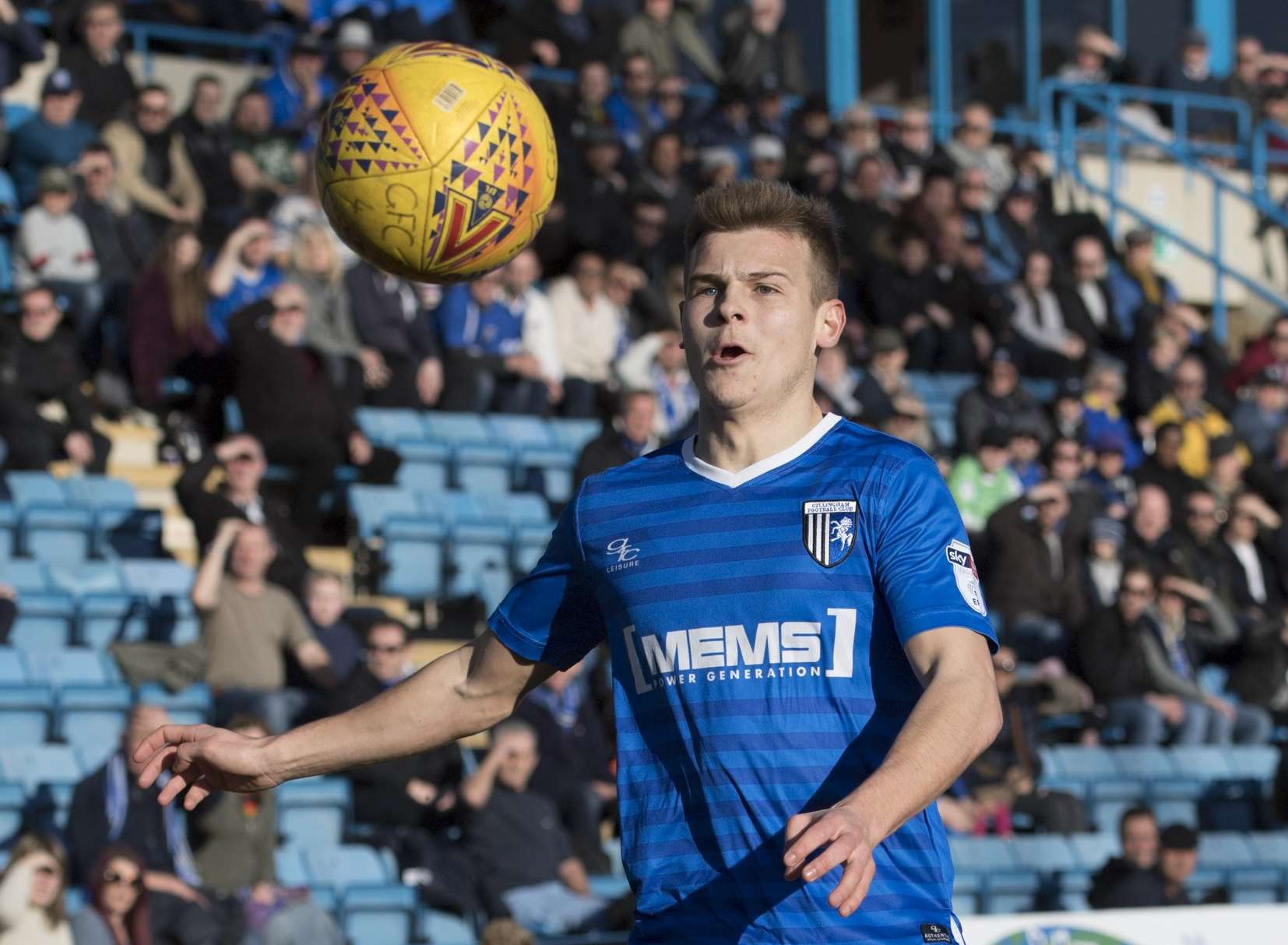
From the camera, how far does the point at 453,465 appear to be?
11930 millimetres

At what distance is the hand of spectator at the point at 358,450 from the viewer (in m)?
11.2

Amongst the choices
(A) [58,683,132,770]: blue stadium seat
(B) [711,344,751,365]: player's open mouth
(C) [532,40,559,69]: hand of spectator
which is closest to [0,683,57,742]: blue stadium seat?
(A) [58,683,132,770]: blue stadium seat

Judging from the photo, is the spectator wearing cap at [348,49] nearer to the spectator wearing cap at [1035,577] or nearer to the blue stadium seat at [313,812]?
the spectator wearing cap at [1035,577]

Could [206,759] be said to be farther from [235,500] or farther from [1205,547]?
[1205,547]

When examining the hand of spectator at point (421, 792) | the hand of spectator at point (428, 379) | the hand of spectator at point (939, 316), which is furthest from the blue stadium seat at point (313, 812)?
the hand of spectator at point (939, 316)

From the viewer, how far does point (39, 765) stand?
9.08 metres

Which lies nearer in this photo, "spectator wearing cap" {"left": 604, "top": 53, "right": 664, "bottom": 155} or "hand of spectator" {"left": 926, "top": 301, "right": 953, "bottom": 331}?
"hand of spectator" {"left": 926, "top": 301, "right": 953, "bottom": 331}

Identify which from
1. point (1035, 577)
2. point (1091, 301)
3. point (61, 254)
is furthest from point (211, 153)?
point (1091, 301)

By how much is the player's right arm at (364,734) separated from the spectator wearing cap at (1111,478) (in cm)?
989

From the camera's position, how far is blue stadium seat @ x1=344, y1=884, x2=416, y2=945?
885 centimetres

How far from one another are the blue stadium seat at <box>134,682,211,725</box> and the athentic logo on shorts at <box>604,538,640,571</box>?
594 cm

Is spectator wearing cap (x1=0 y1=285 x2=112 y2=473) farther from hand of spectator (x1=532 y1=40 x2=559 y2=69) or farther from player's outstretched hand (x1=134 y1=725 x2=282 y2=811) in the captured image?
player's outstretched hand (x1=134 y1=725 x2=282 y2=811)

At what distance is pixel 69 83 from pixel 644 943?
32.2 feet

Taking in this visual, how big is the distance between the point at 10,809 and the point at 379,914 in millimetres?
1623
